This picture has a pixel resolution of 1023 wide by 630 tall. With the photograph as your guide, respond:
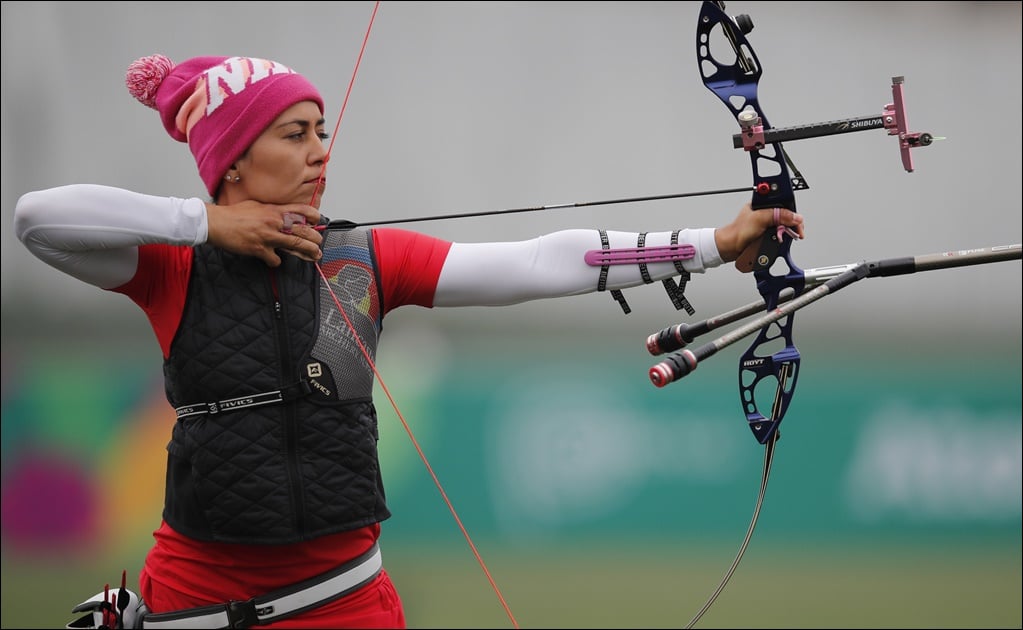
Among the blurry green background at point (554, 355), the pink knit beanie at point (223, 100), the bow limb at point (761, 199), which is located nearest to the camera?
the bow limb at point (761, 199)

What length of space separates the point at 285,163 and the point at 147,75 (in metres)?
0.29

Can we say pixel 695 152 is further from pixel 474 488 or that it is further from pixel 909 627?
pixel 909 627

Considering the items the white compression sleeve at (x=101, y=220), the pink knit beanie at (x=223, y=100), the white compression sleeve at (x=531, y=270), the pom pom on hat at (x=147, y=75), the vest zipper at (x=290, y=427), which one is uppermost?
the pom pom on hat at (x=147, y=75)

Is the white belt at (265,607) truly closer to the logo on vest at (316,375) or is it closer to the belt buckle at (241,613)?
the belt buckle at (241,613)

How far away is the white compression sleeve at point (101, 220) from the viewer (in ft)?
5.03

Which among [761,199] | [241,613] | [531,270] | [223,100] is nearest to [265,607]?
[241,613]

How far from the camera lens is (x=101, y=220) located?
1.54 meters

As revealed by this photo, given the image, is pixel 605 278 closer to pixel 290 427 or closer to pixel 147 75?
pixel 290 427

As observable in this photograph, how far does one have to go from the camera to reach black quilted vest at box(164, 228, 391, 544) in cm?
157

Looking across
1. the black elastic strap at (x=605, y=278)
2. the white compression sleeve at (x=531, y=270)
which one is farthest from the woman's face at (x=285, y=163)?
the black elastic strap at (x=605, y=278)

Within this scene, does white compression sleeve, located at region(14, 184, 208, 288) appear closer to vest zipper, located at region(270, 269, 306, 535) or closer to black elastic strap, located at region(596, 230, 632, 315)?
vest zipper, located at region(270, 269, 306, 535)

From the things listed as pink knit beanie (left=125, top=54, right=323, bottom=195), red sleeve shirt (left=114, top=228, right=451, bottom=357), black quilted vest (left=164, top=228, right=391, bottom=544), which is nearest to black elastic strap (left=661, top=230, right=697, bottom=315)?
red sleeve shirt (left=114, top=228, right=451, bottom=357)

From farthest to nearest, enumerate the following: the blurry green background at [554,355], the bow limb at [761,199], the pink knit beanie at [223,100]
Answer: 1. the blurry green background at [554,355]
2. the pink knit beanie at [223,100]
3. the bow limb at [761,199]

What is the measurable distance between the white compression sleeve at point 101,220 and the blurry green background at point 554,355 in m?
1.41
